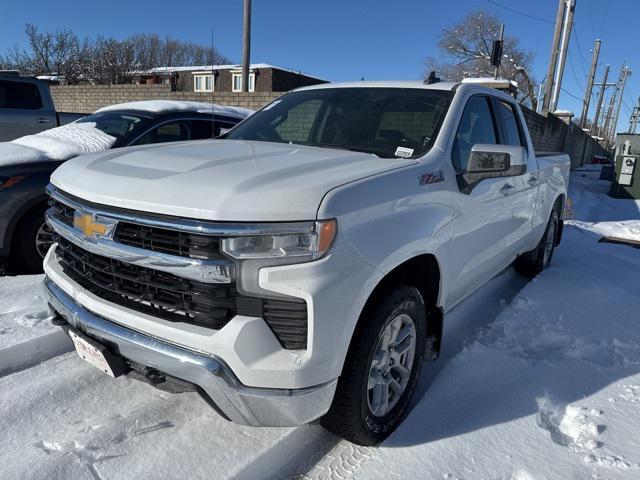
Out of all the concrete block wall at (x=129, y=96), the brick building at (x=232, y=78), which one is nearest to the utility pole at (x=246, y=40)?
the concrete block wall at (x=129, y=96)

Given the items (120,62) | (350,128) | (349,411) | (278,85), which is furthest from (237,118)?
(120,62)

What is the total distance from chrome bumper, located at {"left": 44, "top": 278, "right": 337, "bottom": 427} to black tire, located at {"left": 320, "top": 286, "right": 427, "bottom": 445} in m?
0.15

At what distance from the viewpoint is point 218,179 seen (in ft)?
6.65

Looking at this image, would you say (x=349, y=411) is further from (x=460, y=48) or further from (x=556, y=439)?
(x=460, y=48)

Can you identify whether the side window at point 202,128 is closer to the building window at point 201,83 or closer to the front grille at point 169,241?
the front grille at point 169,241

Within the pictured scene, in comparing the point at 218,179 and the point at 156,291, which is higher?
the point at 218,179

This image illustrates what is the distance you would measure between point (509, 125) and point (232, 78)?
37.6 m

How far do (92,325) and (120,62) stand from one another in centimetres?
3750

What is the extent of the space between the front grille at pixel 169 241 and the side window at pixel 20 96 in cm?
811

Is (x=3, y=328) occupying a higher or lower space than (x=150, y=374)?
lower

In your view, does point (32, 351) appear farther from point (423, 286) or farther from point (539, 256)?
point (539, 256)

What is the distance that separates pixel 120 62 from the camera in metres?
35.0

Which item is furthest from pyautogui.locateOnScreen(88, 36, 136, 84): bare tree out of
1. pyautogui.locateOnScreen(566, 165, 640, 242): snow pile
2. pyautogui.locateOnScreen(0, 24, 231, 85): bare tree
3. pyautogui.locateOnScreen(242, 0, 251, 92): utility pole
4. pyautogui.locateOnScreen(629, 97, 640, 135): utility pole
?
pyautogui.locateOnScreen(629, 97, 640, 135): utility pole

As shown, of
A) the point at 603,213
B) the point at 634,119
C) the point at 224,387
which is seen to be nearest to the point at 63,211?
the point at 224,387
